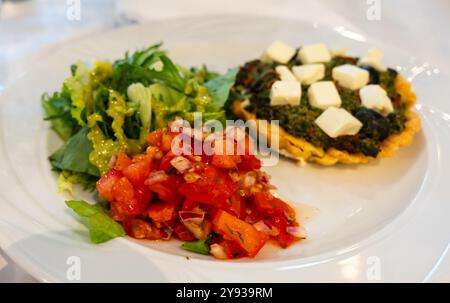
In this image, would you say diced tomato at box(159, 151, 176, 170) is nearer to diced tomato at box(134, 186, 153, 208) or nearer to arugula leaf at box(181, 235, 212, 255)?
diced tomato at box(134, 186, 153, 208)

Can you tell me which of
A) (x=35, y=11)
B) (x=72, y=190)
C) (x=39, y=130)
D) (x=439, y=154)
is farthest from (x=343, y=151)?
(x=35, y=11)

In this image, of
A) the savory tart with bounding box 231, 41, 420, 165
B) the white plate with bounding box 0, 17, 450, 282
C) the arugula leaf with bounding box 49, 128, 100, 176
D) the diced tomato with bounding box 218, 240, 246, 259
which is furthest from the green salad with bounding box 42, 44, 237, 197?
the diced tomato with bounding box 218, 240, 246, 259

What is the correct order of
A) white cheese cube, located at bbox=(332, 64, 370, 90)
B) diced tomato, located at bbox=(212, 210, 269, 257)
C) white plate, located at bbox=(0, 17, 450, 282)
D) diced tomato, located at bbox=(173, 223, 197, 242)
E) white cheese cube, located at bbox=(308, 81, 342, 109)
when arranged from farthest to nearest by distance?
white cheese cube, located at bbox=(332, 64, 370, 90), white cheese cube, located at bbox=(308, 81, 342, 109), diced tomato, located at bbox=(173, 223, 197, 242), diced tomato, located at bbox=(212, 210, 269, 257), white plate, located at bbox=(0, 17, 450, 282)

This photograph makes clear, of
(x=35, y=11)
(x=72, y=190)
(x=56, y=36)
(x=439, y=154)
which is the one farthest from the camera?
(x=35, y=11)

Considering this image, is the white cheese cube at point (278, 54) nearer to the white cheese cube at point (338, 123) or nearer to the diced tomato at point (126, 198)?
the white cheese cube at point (338, 123)

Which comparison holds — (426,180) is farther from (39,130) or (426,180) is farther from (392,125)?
(39,130)

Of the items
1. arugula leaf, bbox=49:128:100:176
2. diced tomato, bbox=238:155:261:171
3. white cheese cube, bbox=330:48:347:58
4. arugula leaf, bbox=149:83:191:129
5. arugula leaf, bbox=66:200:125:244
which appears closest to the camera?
arugula leaf, bbox=66:200:125:244
